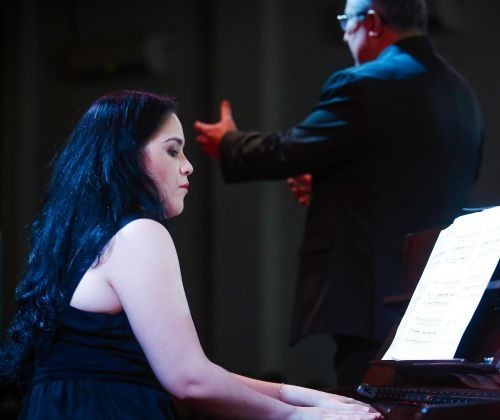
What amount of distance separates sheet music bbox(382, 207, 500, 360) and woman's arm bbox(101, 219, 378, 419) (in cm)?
26

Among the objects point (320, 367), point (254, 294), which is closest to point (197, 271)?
point (254, 294)

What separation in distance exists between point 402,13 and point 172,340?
167cm

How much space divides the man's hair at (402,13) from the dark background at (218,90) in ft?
4.81

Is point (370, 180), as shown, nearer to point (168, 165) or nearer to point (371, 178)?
point (371, 178)

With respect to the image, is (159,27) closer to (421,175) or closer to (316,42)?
(316,42)

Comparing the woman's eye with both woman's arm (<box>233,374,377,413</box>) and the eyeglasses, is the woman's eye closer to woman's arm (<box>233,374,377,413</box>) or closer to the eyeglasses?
woman's arm (<box>233,374,377,413</box>)

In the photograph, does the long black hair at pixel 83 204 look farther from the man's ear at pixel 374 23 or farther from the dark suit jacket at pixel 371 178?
the man's ear at pixel 374 23

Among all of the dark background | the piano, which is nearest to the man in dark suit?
the piano

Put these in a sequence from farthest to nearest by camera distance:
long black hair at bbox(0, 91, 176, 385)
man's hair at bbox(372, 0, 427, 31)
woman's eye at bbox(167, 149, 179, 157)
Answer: man's hair at bbox(372, 0, 427, 31) → woman's eye at bbox(167, 149, 179, 157) → long black hair at bbox(0, 91, 176, 385)

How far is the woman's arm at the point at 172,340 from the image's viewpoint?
1.63m

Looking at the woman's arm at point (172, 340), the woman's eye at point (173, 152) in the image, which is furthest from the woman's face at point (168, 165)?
the woman's arm at point (172, 340)

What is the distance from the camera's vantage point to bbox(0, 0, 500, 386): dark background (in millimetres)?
5000

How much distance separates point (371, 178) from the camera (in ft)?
9.18

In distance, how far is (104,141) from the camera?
1855 mm
